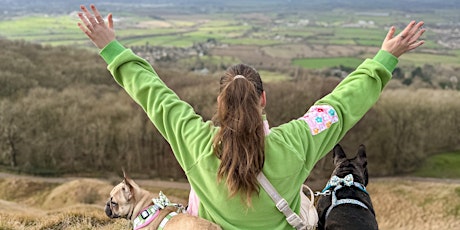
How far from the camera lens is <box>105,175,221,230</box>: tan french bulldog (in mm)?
4282

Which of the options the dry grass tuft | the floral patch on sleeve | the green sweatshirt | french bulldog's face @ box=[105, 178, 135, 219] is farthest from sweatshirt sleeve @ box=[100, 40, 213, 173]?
the dry grass tuft

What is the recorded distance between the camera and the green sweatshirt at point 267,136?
3.68m

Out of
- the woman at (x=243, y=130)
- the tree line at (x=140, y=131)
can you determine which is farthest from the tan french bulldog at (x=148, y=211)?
the tree line at (x=140, y=131)

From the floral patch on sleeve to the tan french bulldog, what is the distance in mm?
1319

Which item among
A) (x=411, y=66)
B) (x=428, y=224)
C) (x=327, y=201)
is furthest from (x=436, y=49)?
(x=327, y=201)

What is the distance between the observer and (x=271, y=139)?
366 centimetres

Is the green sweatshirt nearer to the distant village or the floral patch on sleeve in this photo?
the floral patch on sleeve

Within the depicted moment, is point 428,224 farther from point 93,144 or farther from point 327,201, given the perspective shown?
point 93,144

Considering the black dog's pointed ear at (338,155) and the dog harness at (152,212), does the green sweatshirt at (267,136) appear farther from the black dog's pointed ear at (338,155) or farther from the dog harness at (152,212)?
the black dog's pointed ear at (338,155)

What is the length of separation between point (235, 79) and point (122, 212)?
3.80 metres

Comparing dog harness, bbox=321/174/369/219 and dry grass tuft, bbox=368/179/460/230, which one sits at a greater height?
dog harness, bbox=321/174/369/219

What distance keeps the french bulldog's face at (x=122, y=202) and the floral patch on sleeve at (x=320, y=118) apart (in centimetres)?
355

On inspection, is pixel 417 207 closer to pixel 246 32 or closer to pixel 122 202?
pixel 122 202

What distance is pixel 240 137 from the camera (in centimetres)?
350
